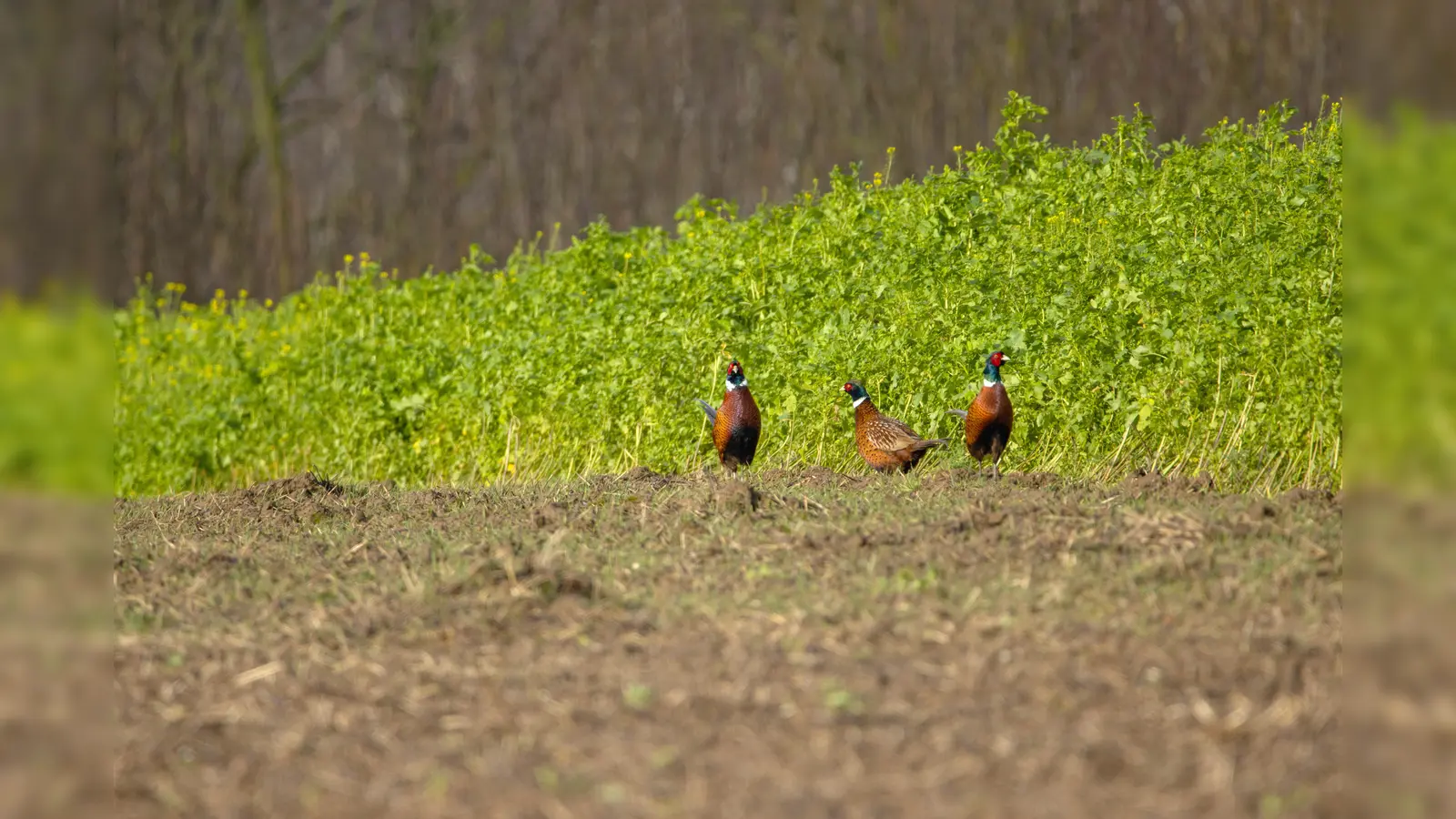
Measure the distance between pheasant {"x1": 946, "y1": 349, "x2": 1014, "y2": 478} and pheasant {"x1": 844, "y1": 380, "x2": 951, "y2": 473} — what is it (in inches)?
7.2

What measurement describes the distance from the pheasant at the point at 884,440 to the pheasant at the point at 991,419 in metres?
0.18

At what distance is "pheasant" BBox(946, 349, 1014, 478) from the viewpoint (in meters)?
5.86

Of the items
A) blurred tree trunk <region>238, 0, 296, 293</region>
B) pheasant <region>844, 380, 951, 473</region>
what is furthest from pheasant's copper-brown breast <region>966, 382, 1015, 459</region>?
blurred tree trunk <region>238, 0, 296, 293</region>

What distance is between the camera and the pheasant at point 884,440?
6.14 m

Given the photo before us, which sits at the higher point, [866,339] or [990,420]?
[866,339]

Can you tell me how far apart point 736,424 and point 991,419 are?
119cm

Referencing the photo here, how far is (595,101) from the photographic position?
37.6ft

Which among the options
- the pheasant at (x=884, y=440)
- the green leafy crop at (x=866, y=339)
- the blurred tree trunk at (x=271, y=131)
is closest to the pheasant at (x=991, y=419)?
the pheasant at (x=884, y=440)

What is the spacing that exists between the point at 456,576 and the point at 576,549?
1.92ft
